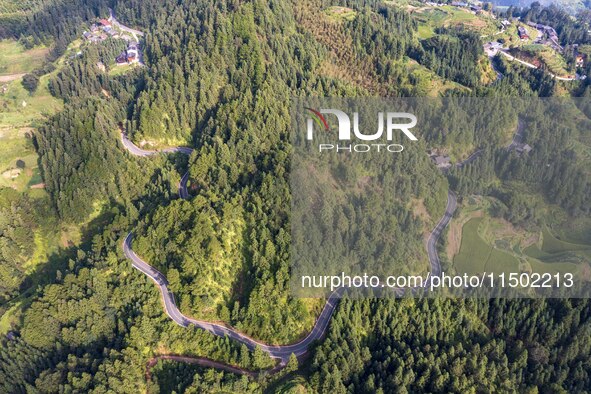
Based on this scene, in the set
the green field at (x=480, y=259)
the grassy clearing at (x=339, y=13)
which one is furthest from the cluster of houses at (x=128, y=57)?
the green field at (x=480, y=259)

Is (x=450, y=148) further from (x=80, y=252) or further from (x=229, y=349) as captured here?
(x=80, y=252)

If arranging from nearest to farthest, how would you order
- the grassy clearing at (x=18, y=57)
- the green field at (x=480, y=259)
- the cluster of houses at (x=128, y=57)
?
the green field at (x=480, y=259)
the cluster of houses at (x=128, y=57)
the grassy clearing at (x=18, y=57)

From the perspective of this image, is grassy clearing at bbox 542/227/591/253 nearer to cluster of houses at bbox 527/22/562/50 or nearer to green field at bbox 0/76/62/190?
green field at bbox 0/76/62/190

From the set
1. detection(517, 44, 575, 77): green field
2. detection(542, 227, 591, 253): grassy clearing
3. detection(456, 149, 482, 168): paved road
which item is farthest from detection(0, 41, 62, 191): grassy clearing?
detection(517, 44, 575, 77): green field

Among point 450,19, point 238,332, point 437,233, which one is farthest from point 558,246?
point 450,19

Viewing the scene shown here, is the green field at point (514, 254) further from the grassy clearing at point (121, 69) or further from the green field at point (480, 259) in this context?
the grassy clearing at point (121, 69)

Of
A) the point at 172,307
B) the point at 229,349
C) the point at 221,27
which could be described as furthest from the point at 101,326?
the point at 221,27
